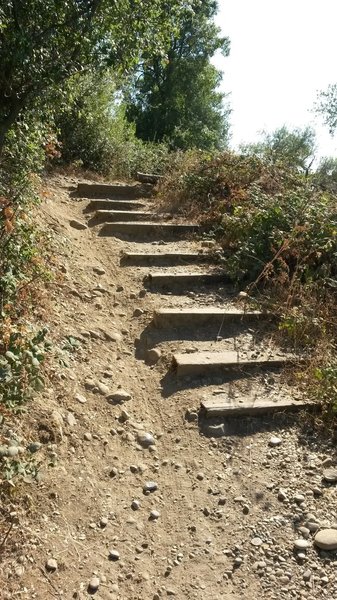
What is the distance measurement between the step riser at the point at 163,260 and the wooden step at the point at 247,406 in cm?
234

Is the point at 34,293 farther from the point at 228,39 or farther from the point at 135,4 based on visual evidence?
the point at 228,39

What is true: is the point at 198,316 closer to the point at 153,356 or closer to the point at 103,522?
the point at 153,356

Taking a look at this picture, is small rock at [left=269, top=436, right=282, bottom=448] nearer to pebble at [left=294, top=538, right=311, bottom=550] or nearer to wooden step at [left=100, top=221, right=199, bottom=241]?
pebble at [left=294, top=538, right=311, bottom=550]

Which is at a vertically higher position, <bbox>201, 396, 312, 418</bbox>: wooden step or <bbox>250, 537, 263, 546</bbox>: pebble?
<bbox>201, 396, 312, 418</bbox>: wooden step

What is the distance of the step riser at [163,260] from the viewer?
5.69 meters

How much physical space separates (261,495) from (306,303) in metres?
2.10

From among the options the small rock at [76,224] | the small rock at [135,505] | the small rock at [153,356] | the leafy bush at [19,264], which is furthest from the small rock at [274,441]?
the small rock at [76,224]

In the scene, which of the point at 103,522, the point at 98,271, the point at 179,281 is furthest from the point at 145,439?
the point at 98,271

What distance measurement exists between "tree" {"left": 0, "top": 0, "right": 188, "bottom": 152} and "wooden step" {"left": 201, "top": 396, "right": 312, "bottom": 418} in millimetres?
2879

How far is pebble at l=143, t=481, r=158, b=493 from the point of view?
9.94 ft

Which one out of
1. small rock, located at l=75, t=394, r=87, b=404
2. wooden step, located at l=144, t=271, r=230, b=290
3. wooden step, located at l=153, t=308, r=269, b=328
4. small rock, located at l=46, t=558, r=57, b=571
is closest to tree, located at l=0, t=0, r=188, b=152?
wooden step, located at l=144, t=271, r=230, b=290

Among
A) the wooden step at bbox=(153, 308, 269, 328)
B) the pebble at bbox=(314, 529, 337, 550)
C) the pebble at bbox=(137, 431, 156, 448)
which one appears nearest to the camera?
the pebble at bbox=(314, 529, 337, 550)

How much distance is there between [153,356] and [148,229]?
2.70 meters

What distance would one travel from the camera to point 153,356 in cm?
418
